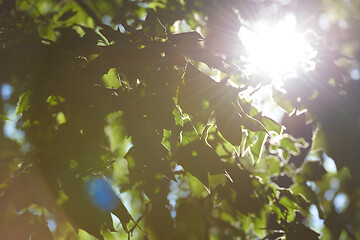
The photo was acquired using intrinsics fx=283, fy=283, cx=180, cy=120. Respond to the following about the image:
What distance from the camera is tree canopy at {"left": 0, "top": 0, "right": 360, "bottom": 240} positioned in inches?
46.6

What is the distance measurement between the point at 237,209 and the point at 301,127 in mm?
796

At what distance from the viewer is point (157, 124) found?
1.17m

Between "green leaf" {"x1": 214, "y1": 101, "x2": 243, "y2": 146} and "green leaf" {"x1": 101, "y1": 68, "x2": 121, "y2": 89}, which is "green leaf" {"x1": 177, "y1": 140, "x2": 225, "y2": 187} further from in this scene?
"green leaf" {"x1": 101, "y1": 68, "x2": 121, "y2": 89}

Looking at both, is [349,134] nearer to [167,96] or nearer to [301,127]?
[301,127]

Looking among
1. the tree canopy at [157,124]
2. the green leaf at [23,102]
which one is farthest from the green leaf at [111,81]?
the green leaf at [23,102]

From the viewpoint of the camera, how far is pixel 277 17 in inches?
117

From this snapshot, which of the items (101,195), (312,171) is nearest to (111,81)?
(101,195)

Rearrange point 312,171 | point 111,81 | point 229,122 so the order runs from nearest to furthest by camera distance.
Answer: point 229,122, point 111,81, point 312,171

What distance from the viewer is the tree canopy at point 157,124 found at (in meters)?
1.18

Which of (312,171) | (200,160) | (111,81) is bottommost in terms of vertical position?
(312,171)

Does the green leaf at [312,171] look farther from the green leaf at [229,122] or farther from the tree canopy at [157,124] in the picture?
the green leaf at [229,122]

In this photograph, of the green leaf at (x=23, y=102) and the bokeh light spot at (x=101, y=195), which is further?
the green leaf at (x=23, y=102)

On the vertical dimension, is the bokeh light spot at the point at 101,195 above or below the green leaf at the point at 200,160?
below

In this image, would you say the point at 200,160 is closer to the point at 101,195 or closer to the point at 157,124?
the point at 157,124
